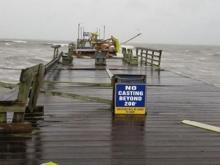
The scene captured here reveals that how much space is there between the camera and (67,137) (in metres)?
5.77

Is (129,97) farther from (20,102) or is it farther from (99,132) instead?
(20,102)

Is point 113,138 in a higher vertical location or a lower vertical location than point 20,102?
lower

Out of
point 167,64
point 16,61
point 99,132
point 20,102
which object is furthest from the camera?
point 167,64

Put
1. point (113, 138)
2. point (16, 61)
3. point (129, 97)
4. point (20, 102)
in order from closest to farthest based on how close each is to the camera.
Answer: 1. point (113, 138)
2. point (20, 102)
3. point (129, 97)
4. point (16, 61)

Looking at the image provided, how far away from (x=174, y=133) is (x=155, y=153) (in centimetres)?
113

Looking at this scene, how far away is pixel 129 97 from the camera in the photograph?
7.30 m

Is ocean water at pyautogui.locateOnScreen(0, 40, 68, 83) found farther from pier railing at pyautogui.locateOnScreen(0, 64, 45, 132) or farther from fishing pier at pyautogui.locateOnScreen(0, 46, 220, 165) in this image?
pier railing at pyautogui.locateOnScreen(0, 64, 45, 132)

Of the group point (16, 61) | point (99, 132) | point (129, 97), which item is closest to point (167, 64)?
point (16, 61)

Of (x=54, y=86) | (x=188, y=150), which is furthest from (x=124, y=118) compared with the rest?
(x=54, y=86)

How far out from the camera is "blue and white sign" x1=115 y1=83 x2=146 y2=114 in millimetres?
7262

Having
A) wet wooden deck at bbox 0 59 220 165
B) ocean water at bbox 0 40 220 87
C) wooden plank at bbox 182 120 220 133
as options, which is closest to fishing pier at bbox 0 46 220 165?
wet wooden deck at bbox 0 59 220 165

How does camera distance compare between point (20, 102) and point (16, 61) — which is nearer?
point (20, 102)

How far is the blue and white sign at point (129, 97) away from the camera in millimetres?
7262

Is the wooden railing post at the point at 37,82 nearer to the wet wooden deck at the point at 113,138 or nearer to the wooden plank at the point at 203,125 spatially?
the wet wooden deck at the point at 113,138
